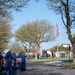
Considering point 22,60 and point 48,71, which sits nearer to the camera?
point 48,71

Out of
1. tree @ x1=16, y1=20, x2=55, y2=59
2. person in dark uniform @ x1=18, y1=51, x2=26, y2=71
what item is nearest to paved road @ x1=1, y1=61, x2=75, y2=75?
person in dark uniform @ x1=18, y1=51, x2=26, y2=71

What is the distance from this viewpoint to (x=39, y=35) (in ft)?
280

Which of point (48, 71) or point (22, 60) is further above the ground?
point (22, 60)

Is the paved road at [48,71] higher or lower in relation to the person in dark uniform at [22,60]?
lower

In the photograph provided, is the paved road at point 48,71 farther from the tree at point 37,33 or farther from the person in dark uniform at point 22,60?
the tree at point 37,33

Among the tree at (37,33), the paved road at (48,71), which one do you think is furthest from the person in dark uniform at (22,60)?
the tree at (37,33)

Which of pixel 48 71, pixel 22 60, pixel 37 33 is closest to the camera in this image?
pixel 48 71

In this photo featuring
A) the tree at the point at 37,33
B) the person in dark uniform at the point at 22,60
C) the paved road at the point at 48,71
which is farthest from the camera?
the tree at the point at 37,33

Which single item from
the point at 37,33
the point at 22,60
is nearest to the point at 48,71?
the point at 22,60

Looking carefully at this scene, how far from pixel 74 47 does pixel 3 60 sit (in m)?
17.8

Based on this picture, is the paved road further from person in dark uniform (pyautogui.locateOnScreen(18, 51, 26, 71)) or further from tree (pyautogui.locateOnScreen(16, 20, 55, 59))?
tree (pyautogui.locateOnScreen(16, 20, 55, 59))

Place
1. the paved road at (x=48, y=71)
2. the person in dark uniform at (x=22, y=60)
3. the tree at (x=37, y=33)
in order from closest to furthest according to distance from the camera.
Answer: the paved road at (x=48, y=71), the person in dark uniform at (x=22, y=60), the tree at (x=37, y=33)

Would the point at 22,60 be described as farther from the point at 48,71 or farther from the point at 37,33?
the point at 37,33

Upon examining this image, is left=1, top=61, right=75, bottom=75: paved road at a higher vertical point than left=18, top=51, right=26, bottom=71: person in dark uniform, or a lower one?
lower
